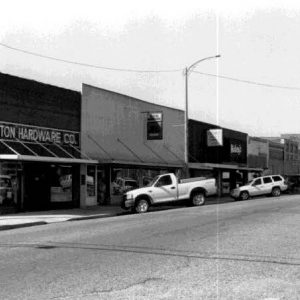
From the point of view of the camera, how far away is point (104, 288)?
797 cm

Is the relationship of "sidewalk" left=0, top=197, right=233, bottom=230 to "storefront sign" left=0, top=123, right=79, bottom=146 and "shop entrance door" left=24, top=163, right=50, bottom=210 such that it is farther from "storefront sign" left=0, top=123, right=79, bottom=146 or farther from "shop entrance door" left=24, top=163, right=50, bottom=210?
"storefront sign" left=0, top=123, right=79, bottom=146

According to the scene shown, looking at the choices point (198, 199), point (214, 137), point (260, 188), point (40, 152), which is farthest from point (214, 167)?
point (40, 152)

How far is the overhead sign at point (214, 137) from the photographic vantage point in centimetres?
4272

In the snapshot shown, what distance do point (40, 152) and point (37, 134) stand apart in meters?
0.81

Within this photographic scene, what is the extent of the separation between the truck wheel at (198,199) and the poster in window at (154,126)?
16.1ft

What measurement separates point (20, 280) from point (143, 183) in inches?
1005

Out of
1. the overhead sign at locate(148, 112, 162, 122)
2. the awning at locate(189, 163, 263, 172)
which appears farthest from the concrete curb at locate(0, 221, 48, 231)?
the awning at locate(189, 163, 263, 172)

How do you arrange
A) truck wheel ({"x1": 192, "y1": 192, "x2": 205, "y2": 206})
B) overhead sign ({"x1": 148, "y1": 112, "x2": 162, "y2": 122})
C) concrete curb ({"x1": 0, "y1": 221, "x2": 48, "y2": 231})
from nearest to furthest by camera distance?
concrete curb ({"x1": 0, "y1": 221, "x2": 48, "y2": 231})
truck wheel ({"x1": 192, "y1": 192, "x2": 205, "y2": 206})
overhead sign ({"x1": 148, "y1": 112, "x2": 162, "y2": 122})

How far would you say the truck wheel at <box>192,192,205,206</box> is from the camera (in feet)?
96.0

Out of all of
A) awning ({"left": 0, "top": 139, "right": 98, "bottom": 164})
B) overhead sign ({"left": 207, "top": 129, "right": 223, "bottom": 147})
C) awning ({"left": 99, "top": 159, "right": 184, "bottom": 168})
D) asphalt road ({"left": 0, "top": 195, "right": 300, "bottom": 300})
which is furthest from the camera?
overhead sign ({"left": 207, "top": 129, "right": 223, "bottom": 147})

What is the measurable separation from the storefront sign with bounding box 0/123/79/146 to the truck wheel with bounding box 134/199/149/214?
4.56m

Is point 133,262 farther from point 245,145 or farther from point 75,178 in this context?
point 245,145

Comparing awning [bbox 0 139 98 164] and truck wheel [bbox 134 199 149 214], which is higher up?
awning [bbox 0 139 98 164]

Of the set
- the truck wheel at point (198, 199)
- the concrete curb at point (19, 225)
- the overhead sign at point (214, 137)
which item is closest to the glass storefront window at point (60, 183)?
the concrete curb at point (19, 225)
